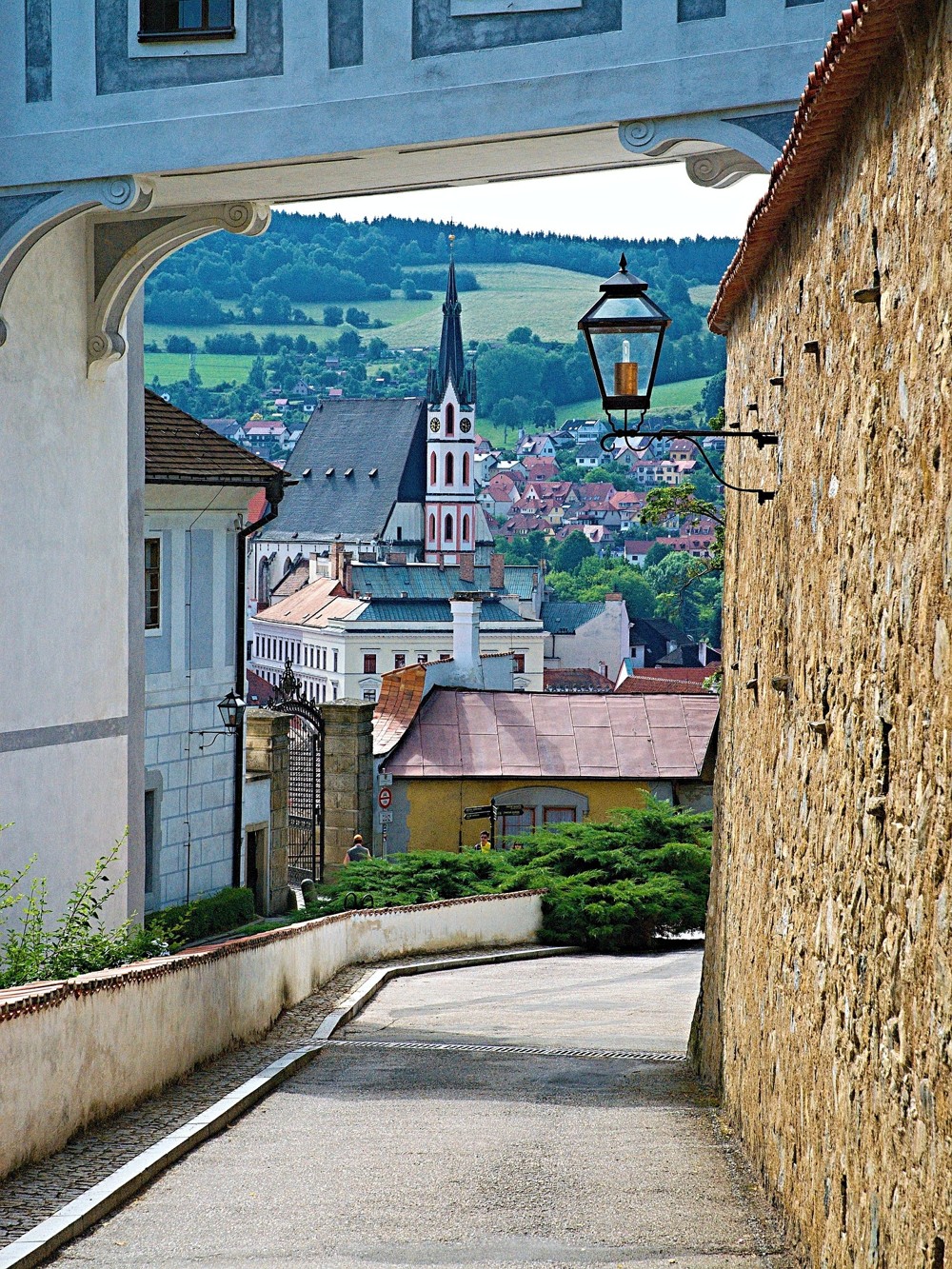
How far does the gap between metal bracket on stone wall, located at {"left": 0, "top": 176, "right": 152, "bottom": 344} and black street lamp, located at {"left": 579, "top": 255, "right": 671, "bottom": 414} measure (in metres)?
4.83

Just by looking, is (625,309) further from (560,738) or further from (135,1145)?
(560,738)

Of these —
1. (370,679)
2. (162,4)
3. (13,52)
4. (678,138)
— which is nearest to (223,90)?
(162,4)

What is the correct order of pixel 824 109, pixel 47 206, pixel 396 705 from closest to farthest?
pixel 824 109 → pixel 47 206 → pixel 396 705

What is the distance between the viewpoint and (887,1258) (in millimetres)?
4156

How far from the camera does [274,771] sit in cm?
2733

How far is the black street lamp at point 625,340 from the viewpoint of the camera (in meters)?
8.48

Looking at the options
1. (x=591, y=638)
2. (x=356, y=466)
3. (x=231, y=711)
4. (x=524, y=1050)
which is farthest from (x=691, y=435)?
(x=356, y=466)

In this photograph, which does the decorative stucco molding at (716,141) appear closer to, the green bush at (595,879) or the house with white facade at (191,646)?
the green bush at (595,879)

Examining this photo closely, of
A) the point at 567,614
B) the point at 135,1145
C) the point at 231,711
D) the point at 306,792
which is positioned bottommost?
the point at 306,792

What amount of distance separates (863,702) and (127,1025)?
17.1 ft

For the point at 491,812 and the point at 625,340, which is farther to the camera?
the point at 491,812

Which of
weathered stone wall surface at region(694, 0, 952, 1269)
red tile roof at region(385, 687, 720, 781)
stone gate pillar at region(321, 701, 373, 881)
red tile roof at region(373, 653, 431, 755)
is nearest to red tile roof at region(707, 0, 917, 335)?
weathered stone wall surface at region(694, 0, 952, 1269)

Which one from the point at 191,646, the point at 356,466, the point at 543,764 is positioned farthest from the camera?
the point at 356,466

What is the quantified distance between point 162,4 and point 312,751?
2061 centimetres
